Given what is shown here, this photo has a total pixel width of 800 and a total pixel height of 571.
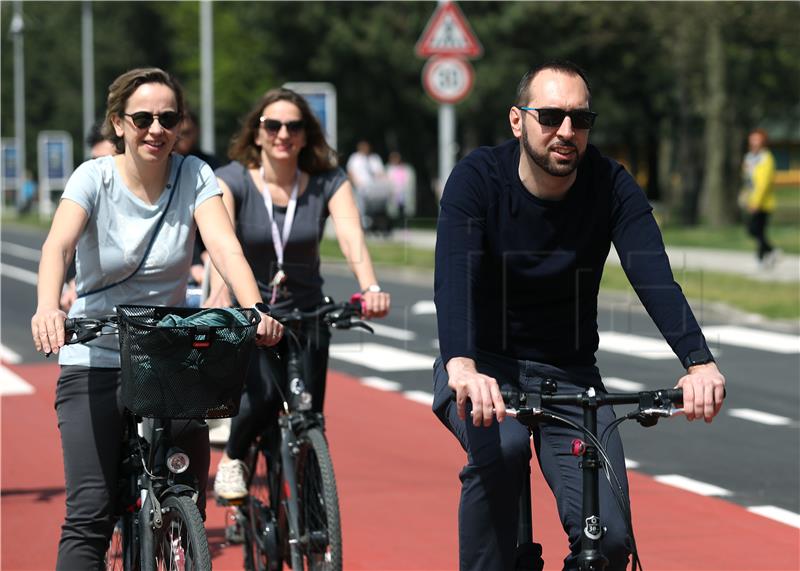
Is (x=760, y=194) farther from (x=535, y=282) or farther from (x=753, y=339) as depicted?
(x=535, y=282)

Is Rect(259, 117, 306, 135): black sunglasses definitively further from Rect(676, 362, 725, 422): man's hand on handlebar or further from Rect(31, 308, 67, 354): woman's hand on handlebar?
Rect(676, 362, 725, 422): man's hand on handlebar

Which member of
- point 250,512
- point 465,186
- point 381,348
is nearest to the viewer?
point 465,186

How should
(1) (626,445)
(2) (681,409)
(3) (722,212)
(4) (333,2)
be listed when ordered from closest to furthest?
(2) (681,409)
(1) (626,445)
(3) (722,212)
(4) (333,2)

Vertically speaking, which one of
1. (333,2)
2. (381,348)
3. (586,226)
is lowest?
(381,348)

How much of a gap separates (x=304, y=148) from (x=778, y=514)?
282cm

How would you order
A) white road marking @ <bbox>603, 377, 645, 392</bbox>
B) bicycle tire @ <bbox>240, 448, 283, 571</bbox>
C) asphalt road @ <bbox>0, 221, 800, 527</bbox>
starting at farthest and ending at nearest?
white road marking @ <bbox>603, 377, 645, 392</bbox>, asphalt road @ <bbox>0, 221, 800, 527</bbox>, bicycle tire @ <bbox>240, 448, 283, 571</bbox>

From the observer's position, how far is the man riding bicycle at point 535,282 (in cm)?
381

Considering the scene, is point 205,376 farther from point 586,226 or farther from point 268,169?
point 268,169

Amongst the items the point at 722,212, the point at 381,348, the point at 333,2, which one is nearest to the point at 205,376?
the point at 381,348

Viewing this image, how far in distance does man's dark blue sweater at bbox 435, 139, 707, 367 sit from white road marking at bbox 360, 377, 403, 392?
7.08m

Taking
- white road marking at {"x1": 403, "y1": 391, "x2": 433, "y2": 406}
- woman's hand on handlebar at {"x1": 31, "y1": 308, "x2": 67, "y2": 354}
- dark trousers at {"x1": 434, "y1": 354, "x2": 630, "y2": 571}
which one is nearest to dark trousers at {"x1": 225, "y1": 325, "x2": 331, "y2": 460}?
woman's hand on handlebar at {"x1": 31, "y1": 308, "x2": 67, "y2": 354}

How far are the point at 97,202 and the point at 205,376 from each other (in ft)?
2.46

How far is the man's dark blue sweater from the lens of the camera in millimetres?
3863

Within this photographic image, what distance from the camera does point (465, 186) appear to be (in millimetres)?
3939
